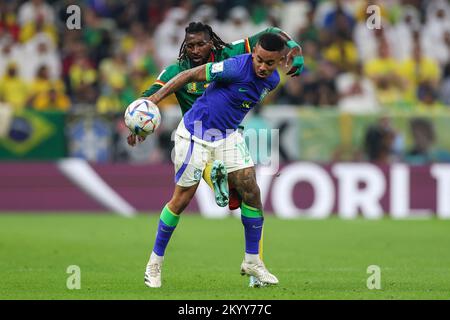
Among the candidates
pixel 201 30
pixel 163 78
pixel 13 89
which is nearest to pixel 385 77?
pixel 13 89

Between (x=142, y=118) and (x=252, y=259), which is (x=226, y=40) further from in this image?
(x=142, y=118)

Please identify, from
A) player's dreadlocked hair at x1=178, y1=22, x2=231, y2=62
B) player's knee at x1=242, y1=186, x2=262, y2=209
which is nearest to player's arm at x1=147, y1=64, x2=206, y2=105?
player's dreadlocked hair at x1=178, y1=22, x2=231, y2=62

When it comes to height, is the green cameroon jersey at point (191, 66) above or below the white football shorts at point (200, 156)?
above

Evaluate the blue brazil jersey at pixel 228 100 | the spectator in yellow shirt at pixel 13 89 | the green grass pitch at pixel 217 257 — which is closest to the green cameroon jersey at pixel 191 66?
the blue brazil jersey at pixel 228 100

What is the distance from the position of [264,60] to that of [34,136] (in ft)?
33.8

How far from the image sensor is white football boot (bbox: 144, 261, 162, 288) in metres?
9.70

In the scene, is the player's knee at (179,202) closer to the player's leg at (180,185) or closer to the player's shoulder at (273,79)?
the player's leg at (180,185)

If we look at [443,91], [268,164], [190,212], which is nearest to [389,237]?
[268,164]

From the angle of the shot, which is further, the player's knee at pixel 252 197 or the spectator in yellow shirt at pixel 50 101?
the spectator in yellow shirt at pixel 50 101

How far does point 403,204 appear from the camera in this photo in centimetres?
1945

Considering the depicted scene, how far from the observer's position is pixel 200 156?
9.86 metres

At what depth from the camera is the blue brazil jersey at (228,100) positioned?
31.9 ft

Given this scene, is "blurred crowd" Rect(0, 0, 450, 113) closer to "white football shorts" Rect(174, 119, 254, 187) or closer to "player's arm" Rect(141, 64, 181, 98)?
"player's arm" Rect(141, 64, 181, 98)
